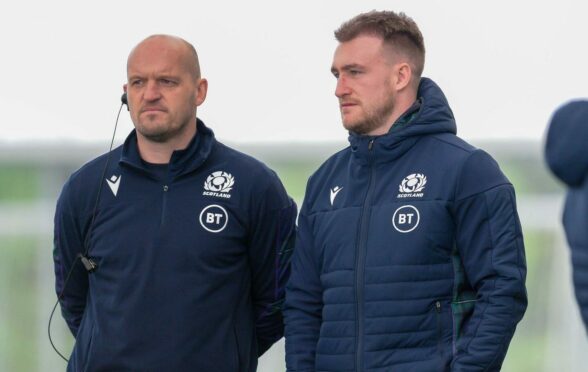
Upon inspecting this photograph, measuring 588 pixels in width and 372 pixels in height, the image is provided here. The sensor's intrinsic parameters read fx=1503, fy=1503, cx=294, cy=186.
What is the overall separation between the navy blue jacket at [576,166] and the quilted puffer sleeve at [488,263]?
1.03 m

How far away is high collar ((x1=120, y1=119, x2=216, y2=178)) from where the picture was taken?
4.40m

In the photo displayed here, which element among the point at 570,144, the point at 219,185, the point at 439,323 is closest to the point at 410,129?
the point at 439,323

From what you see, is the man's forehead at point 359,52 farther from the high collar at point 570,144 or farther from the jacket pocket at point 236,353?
the high collar at point 570,144

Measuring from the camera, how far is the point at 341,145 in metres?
8.32

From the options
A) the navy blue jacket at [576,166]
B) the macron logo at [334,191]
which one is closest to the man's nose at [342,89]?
the macron logo at [334,191]

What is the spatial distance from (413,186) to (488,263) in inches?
12.0

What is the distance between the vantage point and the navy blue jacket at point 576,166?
104 inches

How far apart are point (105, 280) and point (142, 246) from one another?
0.15 metres

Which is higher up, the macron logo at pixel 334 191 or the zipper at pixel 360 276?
the macron logo at pixel 334 191

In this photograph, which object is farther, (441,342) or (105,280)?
(105,280)

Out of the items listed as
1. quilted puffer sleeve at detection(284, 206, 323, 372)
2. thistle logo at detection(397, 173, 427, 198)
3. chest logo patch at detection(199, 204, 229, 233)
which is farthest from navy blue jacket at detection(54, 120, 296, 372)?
thistle logo at detection(397, 173, 427, 198)

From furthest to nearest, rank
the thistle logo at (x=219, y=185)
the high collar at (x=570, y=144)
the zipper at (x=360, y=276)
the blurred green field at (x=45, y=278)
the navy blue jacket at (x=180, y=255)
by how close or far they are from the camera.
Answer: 1. the blurred green field at (x=45, y=278)
2. the thistle logo at (x=219, y=185)
3. the navy blue jacket at (x=180, y=255)
4. the zipper at (x=360, y=276)
5. the high collar at (x=570, y=144)

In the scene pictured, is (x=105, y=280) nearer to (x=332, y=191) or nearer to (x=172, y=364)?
(x=172, y=364)

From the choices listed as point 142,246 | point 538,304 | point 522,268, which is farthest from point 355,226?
point 538,304
